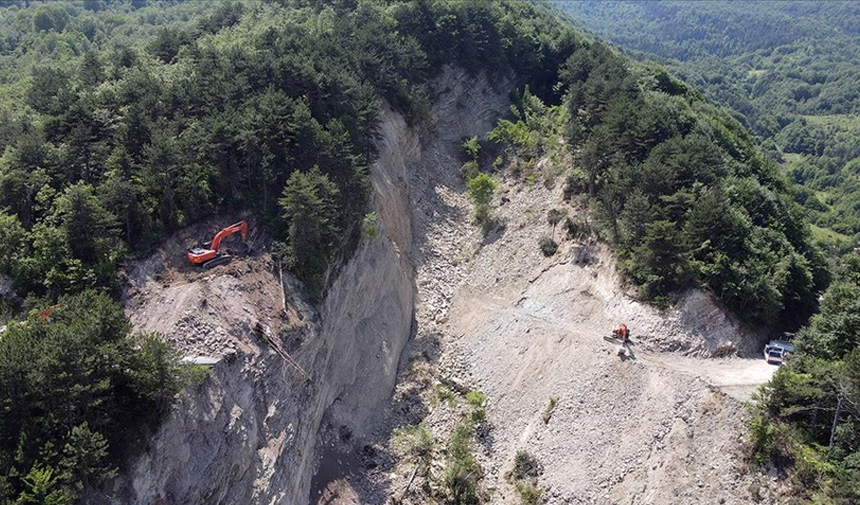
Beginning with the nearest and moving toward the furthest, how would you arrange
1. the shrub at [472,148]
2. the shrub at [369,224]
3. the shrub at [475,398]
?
the shrub at [475,398], the shrub at [369,224], the shrub at [472,148]

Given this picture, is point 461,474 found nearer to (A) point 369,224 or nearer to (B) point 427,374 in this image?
(B) point 427,374

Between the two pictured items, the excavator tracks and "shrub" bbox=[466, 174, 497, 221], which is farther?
"shrub" bbox=[466, 174, 497, 221]

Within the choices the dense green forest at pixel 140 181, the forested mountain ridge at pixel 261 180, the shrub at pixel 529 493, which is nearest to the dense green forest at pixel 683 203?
the forested mountain ridge at pixel 261 180

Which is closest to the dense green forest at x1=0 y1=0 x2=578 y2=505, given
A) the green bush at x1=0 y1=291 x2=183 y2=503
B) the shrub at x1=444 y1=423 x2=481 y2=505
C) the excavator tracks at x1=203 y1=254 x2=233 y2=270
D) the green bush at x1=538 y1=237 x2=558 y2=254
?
the green bush at x1=0 y1=291 x2=183 y2=503

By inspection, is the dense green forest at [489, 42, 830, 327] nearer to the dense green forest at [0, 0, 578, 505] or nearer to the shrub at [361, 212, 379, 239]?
the shrub at [361, 212, 379, 239]

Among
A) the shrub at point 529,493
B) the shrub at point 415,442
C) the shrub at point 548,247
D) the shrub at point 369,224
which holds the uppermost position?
the shrub at point 369,224

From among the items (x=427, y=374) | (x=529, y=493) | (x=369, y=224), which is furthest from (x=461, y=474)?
(x=369, y=224)

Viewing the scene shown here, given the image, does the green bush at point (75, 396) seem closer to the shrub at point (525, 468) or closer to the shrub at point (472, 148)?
the shrub at point (525, 468)
